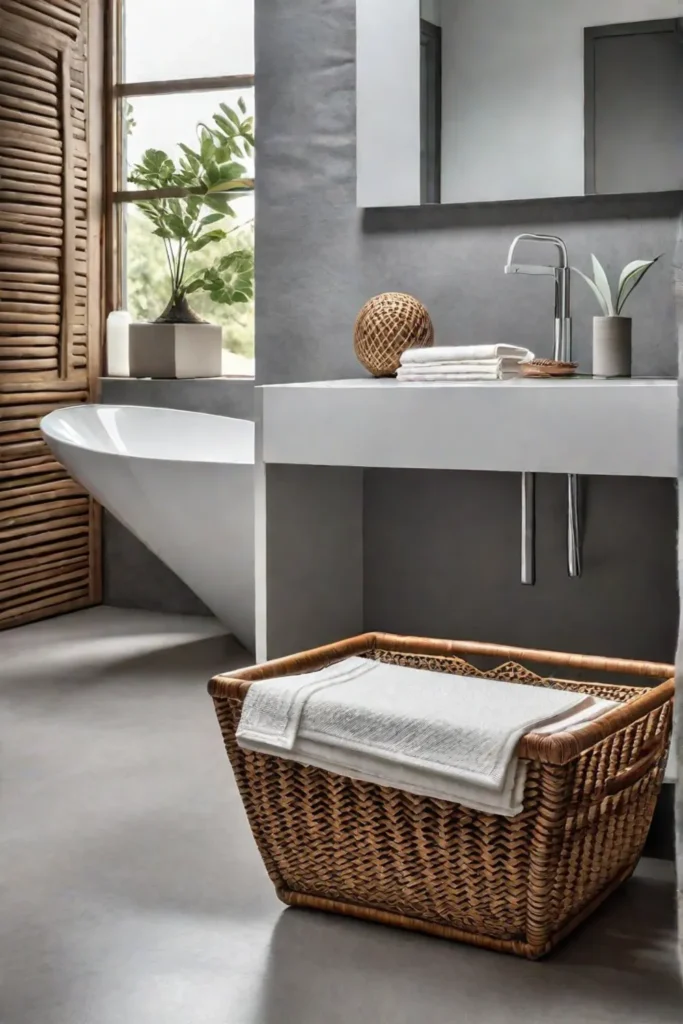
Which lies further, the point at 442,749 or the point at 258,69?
the point at 258,69

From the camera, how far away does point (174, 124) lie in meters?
4.36

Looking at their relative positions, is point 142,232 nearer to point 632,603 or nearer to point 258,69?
point 258,69

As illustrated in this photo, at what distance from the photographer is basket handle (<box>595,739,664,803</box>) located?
5.84 feet

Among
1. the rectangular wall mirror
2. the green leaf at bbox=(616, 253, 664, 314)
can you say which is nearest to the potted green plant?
the rectangular wall mirror

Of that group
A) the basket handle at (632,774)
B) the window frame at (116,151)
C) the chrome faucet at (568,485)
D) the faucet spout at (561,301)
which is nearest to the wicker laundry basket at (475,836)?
the basket handle at (632,774)

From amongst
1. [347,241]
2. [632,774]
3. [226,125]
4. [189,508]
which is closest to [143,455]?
[189,508]

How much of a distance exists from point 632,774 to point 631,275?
43.6 inches

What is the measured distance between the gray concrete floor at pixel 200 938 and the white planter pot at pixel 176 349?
1.77 meters

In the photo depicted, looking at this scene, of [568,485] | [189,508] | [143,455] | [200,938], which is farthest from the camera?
[143,455]

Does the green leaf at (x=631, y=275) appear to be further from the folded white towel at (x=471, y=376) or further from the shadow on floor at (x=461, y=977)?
the shadow on floor at (x=461, y=977)

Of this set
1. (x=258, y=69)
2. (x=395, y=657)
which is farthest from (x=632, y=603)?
(x=258, y=69)

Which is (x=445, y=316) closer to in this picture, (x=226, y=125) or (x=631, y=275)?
(x=631, y=275)

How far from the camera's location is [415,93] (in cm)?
273

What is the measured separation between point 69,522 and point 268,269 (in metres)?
1.69
